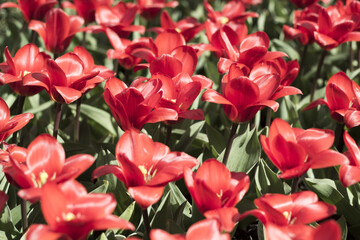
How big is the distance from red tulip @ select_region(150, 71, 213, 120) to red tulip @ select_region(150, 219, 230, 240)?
419mm

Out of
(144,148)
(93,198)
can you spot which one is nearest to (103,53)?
(144,148)

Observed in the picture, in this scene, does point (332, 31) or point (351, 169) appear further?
point (332, 31)

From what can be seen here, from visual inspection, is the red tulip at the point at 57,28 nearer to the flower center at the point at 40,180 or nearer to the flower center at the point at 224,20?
the flower center at the point at 224,20

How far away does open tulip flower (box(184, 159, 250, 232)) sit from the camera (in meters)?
0.99

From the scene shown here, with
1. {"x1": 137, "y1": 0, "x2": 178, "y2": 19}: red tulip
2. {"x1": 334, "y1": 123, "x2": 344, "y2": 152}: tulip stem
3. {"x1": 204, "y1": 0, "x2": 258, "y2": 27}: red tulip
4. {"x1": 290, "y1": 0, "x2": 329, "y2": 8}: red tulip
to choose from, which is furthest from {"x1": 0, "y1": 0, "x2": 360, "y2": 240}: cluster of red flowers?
{"x1": 290, "y1": 0, "x2": 329, "y2": 8}: red tulip

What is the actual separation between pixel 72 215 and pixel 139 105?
41 cm

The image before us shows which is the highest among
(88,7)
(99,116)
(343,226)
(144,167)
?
(144,167)

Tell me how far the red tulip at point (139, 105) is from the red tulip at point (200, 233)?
37 centimetres

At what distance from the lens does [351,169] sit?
1.11 metres

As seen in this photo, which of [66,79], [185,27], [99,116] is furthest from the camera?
[185,27]

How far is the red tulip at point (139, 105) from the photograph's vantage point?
121cm

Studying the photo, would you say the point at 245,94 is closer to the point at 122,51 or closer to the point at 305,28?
the point at 122,51

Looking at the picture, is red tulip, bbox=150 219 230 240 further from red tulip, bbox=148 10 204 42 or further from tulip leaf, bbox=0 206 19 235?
red tulip, bbox=148 10 204 42

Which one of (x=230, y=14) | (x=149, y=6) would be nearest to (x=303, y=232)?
(x=230, y=14)
